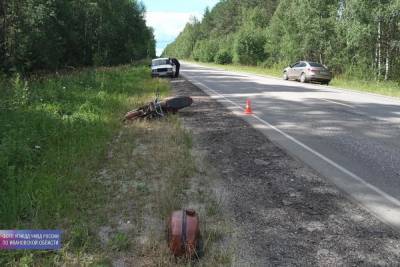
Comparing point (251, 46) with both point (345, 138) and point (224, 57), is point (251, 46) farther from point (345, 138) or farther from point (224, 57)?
point (345, 138)

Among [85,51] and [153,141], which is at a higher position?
[85,51]

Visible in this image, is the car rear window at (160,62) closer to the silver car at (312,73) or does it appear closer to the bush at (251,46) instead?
the silver car at (312,73)

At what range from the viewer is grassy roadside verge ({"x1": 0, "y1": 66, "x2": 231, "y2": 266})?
4074 millimetres

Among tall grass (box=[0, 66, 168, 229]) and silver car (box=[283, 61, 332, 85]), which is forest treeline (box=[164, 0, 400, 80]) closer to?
silver car (box=[283, 61, 332, 85])

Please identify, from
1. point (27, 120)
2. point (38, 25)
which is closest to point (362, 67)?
point (38, 25)

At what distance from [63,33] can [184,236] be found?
34.7 m

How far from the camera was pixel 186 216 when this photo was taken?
12.9 ft

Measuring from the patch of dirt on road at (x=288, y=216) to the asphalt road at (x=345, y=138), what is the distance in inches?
12.9

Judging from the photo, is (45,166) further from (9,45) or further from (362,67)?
(362,67)

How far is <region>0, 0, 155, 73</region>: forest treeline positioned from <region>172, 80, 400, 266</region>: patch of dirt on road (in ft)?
43.1

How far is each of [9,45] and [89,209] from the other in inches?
762

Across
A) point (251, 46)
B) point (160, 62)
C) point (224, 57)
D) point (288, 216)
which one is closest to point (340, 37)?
point (160, 62)

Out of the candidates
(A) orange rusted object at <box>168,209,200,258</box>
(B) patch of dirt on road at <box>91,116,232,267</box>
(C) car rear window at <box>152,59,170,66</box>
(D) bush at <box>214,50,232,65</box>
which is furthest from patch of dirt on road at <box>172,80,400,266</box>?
(D) bush at <box>214,50,232,65</box>

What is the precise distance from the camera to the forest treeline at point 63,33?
22.1 metres
